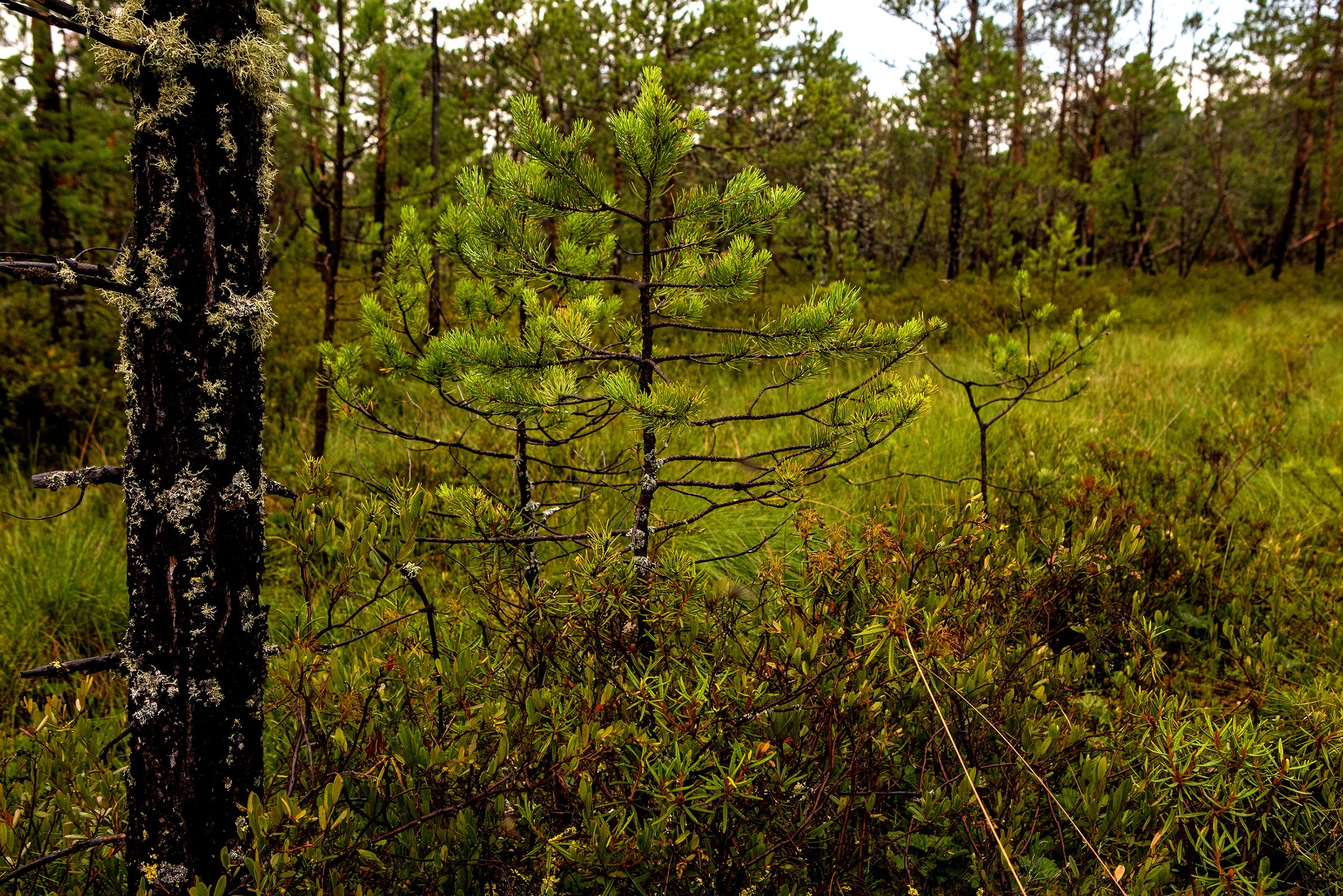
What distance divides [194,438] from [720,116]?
39.1ft

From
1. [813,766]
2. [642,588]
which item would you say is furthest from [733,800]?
[642,588]

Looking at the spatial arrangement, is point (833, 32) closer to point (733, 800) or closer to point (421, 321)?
point (421, 321)

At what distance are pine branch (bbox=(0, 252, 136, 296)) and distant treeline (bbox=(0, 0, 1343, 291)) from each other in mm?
Result: 337

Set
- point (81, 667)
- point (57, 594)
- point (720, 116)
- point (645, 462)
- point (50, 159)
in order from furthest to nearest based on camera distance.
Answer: point (720, 116)
point (50, 159)
point (57, 594)
point (645, 462)
point (81, 667)

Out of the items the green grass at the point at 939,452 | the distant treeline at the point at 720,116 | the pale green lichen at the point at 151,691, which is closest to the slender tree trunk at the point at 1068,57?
the distant treeline at the point at 720,116

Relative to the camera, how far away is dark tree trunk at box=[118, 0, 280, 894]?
4.71 feet

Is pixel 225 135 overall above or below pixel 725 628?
above

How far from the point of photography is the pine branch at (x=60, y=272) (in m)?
1.29

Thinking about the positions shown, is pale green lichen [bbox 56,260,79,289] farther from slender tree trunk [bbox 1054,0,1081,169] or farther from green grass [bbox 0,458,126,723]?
slender tree trunk [bbox 1054,0,1081,169]

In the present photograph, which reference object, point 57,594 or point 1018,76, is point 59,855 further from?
Result: point 1018,76

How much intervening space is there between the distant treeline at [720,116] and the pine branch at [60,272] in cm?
34

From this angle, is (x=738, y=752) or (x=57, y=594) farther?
(x=57, y=594)

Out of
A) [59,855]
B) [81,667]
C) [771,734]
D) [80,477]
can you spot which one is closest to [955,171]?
[771,734]

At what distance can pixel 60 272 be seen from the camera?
132 centimetres
